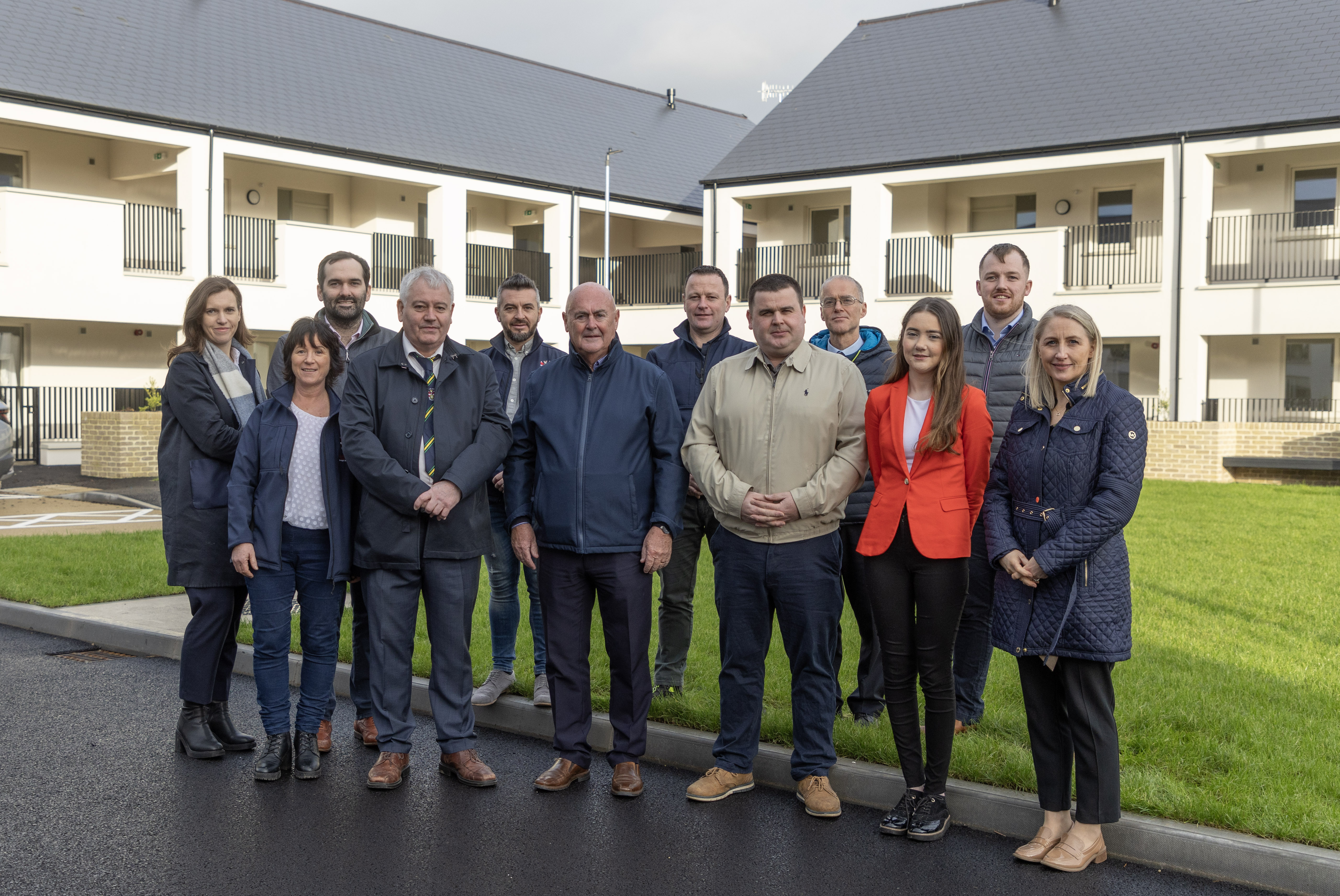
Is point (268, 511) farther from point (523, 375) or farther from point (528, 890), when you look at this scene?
point (528, 890)

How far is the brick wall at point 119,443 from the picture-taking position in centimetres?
1962

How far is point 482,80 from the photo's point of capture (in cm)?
3256

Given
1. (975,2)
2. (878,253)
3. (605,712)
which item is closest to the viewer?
(605,712)

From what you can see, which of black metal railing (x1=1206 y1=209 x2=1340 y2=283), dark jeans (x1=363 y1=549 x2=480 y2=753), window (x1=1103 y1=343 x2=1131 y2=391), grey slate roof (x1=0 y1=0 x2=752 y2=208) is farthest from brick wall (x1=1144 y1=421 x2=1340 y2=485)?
dark jeans (x1=363 y1=549 x2=480 y2=753)

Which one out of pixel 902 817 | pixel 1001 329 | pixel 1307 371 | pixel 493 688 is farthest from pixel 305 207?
pixel 902 817

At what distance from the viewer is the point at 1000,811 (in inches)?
191

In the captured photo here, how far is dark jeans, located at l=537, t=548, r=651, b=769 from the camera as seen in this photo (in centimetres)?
528

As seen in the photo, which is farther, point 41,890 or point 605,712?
point 605,712

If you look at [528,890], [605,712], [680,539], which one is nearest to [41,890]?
[528,890]

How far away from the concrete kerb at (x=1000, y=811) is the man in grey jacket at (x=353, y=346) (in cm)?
64

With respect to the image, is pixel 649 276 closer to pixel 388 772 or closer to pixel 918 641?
pixel 388 772

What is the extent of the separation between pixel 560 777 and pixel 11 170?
76.1 ft

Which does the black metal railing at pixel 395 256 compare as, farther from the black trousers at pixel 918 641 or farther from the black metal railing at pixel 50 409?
the black trousers at pixel 918 641

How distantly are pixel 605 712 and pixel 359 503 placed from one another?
5.80 ft
